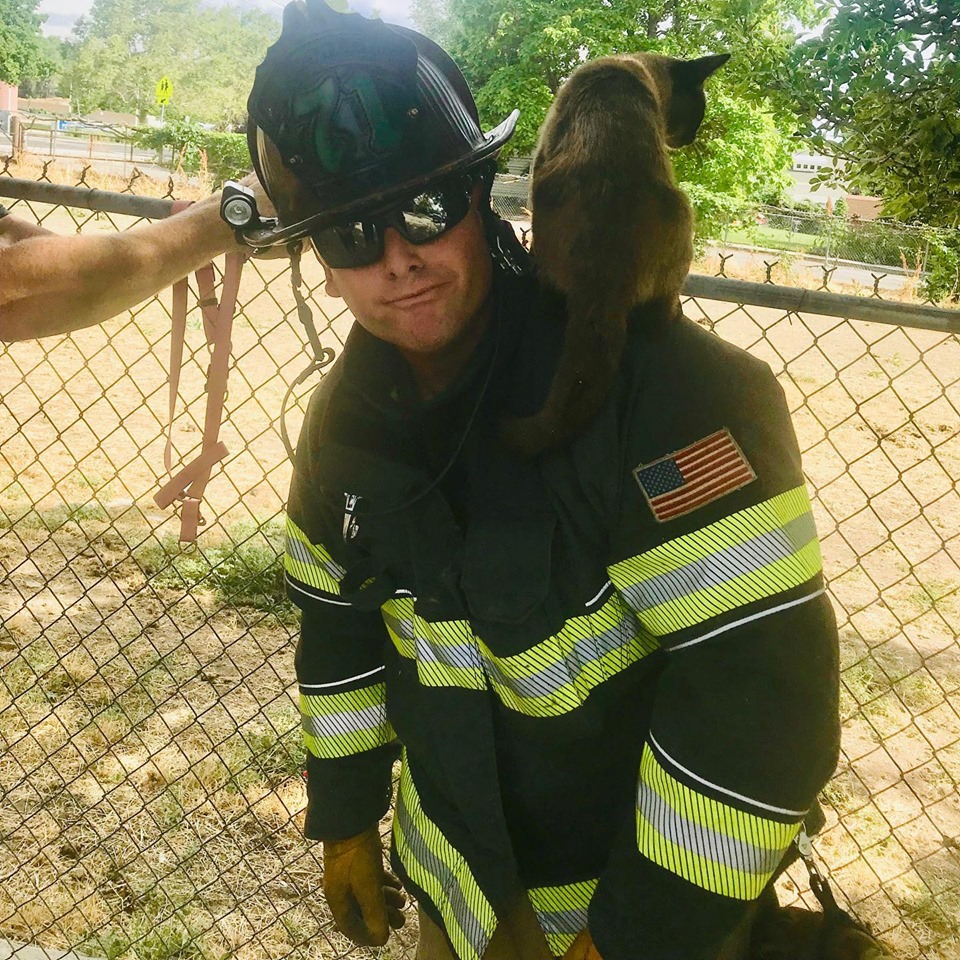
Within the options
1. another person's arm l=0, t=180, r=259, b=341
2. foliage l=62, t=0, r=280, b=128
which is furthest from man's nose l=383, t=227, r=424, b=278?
foliage l=62, t=0, r=280, b=128

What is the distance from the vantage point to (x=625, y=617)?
4.17ft

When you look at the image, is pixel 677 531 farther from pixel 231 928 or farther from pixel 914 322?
pixel 231 928

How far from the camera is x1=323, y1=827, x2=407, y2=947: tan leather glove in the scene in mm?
1712

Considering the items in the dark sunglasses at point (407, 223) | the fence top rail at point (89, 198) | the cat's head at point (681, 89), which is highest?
the dark sunglasses at point (407, 223)

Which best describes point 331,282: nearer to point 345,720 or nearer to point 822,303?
point 345,720

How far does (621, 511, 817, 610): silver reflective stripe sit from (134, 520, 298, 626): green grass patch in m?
3.42

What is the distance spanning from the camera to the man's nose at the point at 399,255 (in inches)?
51.9

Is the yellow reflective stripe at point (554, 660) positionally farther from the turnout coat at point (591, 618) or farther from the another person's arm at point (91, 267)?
the another person's arm at point (91, 267)

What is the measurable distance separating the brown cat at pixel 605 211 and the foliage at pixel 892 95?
0.39m

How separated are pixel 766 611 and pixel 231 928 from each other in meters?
2.28

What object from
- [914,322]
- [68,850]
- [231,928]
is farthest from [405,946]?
[914,322]

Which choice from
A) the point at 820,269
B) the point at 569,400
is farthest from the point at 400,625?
the point at 820,269

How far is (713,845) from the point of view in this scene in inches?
46.2

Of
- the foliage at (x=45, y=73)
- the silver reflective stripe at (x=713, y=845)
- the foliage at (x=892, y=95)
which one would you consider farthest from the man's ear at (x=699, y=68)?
the foliage at (x=45, y=73)
